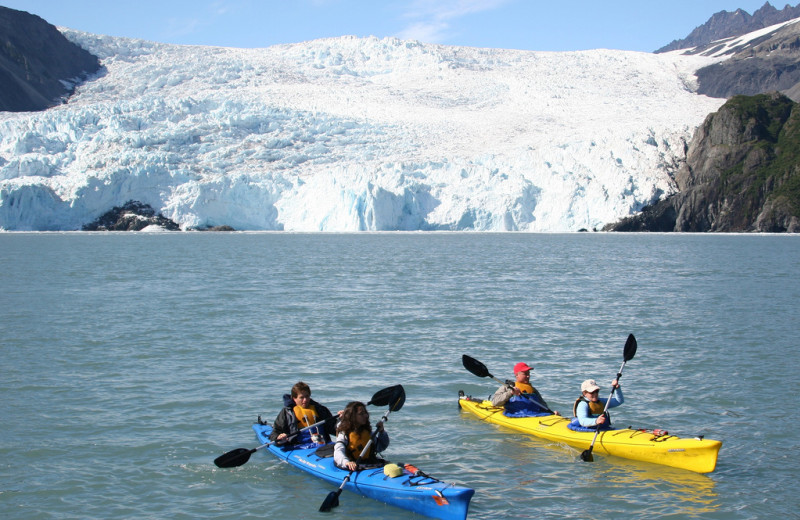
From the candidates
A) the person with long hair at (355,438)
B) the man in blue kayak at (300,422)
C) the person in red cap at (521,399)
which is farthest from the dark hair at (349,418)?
the person in red cap at (521,399)

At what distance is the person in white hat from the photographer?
8.30 metres

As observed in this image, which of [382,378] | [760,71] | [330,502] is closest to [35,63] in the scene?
[382,378]

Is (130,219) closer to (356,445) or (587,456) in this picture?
(356,445)

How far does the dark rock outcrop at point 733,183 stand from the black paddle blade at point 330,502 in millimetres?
44362

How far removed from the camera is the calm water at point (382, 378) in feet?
23.5

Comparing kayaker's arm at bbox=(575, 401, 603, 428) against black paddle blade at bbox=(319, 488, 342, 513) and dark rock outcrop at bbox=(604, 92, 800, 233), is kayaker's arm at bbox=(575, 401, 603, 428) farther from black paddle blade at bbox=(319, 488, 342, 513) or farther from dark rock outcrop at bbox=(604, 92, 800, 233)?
dark rock outcrop at bbox=(604, 92, 800, 233)

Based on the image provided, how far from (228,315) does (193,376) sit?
19.9 feet

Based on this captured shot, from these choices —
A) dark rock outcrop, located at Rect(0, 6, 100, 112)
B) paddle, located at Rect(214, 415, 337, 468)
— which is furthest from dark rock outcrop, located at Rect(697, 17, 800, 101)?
paddle, located at Rect(214, 415, 337, 468)

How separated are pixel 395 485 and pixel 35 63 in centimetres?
8142

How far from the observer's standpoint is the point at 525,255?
3509 centimetres

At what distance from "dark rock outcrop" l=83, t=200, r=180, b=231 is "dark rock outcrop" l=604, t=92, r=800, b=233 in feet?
95.2

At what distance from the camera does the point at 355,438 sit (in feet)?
23.9

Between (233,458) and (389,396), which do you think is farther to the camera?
(389,396)

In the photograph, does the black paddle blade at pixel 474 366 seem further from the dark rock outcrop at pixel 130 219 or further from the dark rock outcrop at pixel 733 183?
the dark rock outcrop at pixel 130 219
